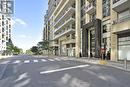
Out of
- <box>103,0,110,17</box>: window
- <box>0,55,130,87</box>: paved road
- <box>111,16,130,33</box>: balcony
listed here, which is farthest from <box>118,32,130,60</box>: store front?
<box>0,55,130,87</box>: paved road

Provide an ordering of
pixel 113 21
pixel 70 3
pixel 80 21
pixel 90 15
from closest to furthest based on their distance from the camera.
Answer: pixel 113 21 < pixel 90 15 < pixel 80 21 < pixel 70 3

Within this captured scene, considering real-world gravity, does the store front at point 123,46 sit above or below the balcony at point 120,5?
below

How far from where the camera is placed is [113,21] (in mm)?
41375

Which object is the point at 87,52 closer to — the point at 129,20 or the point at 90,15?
the point at 90,15

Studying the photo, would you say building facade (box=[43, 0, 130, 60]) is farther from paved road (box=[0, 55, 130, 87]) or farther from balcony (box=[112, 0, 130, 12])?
paved road (box=[0, 55, 130, 87])

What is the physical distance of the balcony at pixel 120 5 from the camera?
36656mm

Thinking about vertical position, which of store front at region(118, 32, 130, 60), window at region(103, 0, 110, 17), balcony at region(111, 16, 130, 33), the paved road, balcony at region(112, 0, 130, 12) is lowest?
the paved road

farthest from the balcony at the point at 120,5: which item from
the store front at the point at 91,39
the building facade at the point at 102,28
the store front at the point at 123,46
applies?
the store front at the point at 91,39

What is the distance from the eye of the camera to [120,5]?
125 feet

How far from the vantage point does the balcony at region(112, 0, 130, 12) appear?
120 feet

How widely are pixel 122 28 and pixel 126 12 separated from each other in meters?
3.59

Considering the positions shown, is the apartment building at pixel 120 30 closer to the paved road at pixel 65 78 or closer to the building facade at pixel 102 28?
the building facade at pixel 102 28

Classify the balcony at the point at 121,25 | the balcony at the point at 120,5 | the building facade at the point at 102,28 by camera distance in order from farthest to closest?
the building facade at the point at 102,28 → the balcony at the point at 120,5 → the balcony at the point at 121,25

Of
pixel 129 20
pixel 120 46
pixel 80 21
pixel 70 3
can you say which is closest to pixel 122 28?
pixel 129 20
